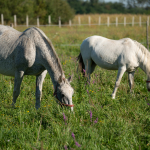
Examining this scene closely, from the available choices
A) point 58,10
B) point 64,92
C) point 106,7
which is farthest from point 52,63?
point 106,7

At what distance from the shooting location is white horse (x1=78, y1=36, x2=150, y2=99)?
4.69 metres

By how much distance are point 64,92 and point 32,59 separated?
881 millimetres

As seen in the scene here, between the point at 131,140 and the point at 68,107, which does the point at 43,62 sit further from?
the point at 131,140

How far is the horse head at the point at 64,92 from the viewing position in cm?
301

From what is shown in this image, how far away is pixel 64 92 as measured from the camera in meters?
3.02

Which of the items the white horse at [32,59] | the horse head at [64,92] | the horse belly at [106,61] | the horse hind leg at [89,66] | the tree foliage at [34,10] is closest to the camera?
the horse head at [64,92]

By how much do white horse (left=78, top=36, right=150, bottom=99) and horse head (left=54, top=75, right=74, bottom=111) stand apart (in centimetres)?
181

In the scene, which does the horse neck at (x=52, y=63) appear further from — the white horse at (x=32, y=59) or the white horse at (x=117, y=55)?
the white horse at (x=117, y=55)

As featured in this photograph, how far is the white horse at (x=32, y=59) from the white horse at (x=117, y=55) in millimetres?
1853

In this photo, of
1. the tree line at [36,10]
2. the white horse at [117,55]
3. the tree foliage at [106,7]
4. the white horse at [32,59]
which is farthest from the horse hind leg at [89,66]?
the tree foliage at [106,7]

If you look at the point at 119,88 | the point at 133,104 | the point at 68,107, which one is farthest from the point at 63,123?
the point at 119,88

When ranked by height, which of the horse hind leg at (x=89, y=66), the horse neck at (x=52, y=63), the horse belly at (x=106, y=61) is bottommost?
the horse hind leg at (x=89, y=66)

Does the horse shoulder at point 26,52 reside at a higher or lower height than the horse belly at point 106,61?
higher

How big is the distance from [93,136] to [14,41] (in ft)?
7.59
